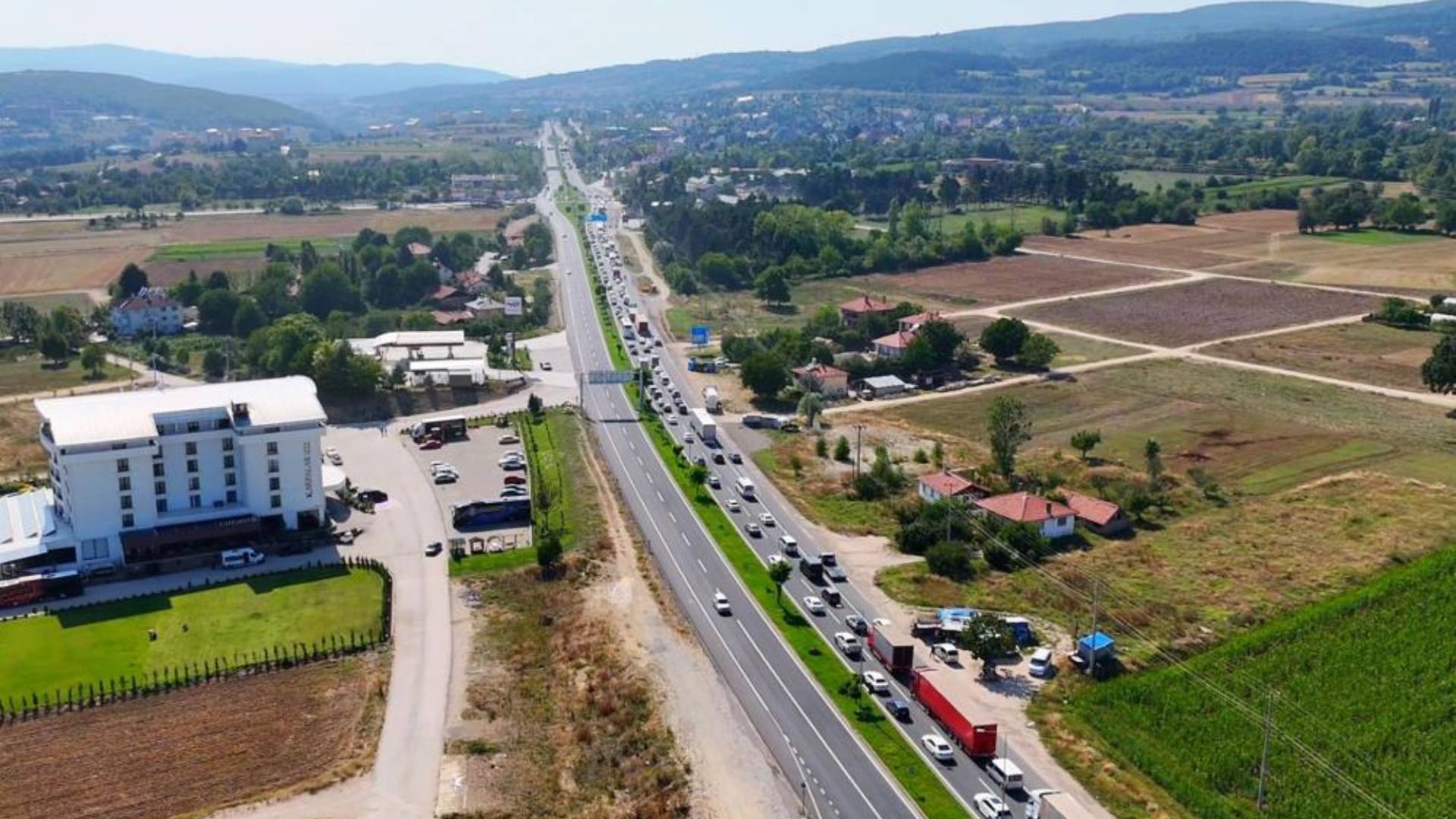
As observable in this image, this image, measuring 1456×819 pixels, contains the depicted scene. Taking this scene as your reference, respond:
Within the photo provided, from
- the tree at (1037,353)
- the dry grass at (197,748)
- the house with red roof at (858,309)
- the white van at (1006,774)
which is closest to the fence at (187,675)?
the dry grass at (197,748)

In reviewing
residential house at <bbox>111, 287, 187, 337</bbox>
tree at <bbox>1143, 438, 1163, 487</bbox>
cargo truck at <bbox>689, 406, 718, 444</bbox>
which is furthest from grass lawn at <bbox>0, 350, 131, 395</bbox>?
tree at <bbox>1143, 438, 1163, 487</bbox>

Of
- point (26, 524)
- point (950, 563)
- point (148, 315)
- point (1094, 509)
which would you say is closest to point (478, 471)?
point (26, 524)

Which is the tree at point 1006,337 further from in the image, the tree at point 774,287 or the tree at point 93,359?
the tree at point 93,359

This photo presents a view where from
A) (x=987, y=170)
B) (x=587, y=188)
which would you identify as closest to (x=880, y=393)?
(x=987, y=170)

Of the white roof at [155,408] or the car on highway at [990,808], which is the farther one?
the white roof at [155,408]

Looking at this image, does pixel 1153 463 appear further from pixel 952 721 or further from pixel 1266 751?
pixel 952 721

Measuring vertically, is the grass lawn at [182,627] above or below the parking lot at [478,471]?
below

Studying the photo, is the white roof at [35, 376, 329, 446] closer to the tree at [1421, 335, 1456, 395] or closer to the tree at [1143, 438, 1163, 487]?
the tree at [1143, 438, 1163, 487]

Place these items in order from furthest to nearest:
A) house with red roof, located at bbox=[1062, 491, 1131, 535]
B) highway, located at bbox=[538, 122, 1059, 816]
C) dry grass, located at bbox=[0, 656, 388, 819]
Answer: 1. house with red roof, located at bbox=[1062, 491, 1131, 535]
2. highway, located at bbox=[538, 122, 1059, 816]
3. dry grass, located at bbox=[0, 656, 388, 819]
